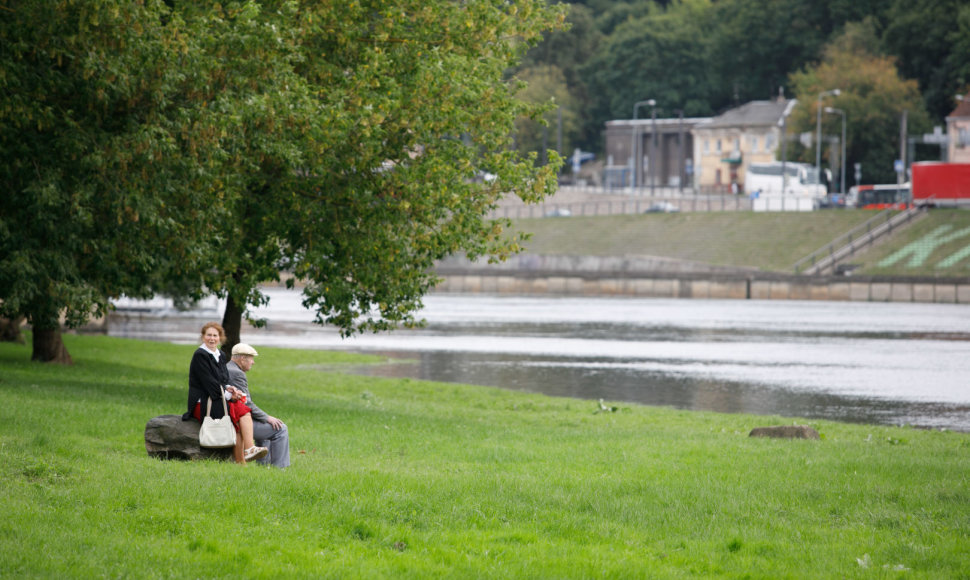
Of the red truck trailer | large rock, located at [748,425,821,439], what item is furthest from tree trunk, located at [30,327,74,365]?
the red truck trailer

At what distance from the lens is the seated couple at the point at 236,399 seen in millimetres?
11438

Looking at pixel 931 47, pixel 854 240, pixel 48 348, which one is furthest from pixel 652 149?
pixel 48 348

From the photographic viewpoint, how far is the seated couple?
11438 millimetres

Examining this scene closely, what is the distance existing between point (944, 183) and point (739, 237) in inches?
565

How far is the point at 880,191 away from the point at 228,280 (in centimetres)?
7921

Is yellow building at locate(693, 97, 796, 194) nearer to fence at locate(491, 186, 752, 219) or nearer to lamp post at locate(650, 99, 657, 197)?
lamp post at locate(650, 99, 657, 197)

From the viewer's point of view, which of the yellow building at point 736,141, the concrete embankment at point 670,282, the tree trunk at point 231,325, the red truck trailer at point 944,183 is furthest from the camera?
the yellow building at point 736,141

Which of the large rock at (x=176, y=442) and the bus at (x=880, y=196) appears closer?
the large rock at (x=176, y=442)

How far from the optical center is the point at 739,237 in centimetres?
8575

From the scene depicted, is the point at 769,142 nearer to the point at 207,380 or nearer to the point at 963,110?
the point at 963,110

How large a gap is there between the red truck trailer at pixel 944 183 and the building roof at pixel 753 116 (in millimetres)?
45769

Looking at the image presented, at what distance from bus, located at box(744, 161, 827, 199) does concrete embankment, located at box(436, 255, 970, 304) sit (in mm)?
19263

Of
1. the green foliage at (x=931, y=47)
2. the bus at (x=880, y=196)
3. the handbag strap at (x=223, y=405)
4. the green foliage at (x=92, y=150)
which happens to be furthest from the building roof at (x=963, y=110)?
the handbag strap at (x=223, y=405)

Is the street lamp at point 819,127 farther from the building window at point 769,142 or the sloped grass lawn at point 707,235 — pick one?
the building window at point 769,142
